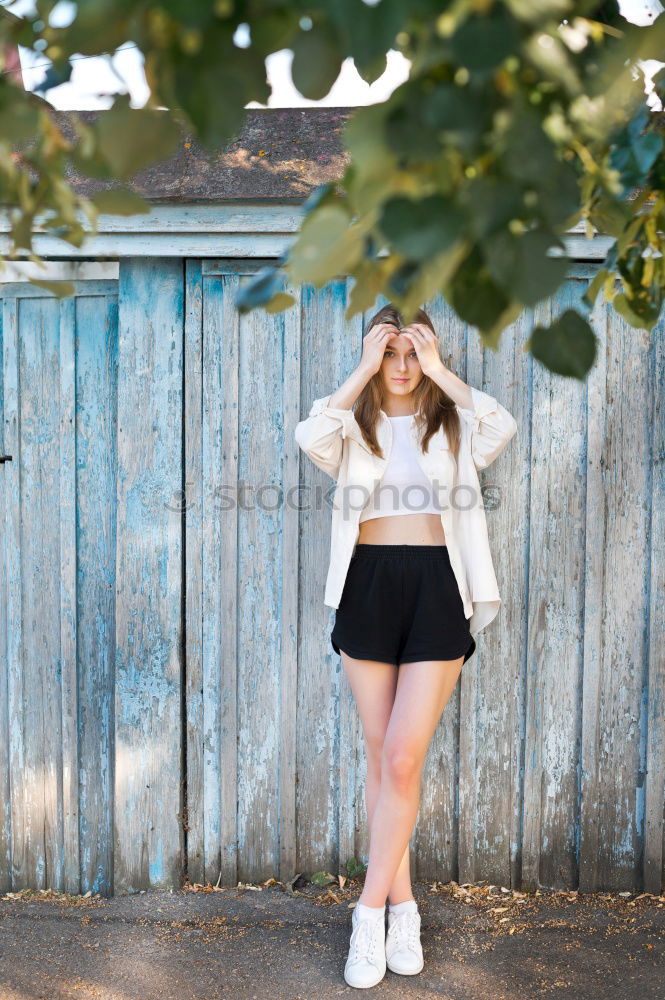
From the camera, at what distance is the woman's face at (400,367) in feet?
9.43

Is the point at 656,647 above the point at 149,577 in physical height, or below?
below

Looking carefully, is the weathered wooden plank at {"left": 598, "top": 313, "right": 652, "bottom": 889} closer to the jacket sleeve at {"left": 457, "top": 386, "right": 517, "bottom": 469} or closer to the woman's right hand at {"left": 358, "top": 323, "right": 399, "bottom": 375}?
the jacket sleeve at {"left": 457, "top": 386, "right": 517, "bottom": 469}

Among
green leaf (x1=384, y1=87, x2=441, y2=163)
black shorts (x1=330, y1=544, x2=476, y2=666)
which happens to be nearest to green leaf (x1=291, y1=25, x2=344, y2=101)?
green leaf (x1=384, y1=87, x2=441, y2=163)

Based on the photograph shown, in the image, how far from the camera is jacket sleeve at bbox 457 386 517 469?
9.06 feet

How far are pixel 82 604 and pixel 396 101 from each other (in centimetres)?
297

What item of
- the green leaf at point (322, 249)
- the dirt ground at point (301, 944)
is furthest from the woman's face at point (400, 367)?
the green leaf at point (322, 249)

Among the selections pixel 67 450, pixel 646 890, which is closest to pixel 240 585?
pixel 67 450

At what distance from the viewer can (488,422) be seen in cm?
277

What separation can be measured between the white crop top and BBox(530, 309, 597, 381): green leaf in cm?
200

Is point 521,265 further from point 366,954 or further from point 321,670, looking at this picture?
point 321,670

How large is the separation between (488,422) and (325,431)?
1.75ft

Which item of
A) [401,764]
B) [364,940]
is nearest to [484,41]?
[401,764]

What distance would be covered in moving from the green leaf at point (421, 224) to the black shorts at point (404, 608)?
2157 millimetres

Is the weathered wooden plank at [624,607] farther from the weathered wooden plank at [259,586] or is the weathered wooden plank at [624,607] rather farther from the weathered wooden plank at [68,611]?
the weathered wooden plank at [68,611]
